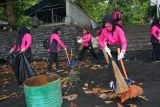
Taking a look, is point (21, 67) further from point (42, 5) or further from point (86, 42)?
point (42, 5)

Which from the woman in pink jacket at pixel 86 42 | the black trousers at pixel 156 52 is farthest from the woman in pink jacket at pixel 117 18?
the black trousers at pixel 156 52

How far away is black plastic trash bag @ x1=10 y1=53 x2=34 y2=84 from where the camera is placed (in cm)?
982

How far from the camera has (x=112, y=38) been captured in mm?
8000

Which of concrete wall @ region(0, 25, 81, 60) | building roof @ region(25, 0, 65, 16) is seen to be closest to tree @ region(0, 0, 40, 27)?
building roof @ region(25, 0, 65, 16)

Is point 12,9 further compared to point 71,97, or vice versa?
point 12,9

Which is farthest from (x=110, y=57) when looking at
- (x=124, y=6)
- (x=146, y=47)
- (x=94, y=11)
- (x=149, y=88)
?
(x=94, y=11)

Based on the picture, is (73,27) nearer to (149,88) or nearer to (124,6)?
(149,88)

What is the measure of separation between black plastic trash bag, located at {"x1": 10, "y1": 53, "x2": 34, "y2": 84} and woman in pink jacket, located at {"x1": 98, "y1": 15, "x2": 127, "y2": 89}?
9.07 ft

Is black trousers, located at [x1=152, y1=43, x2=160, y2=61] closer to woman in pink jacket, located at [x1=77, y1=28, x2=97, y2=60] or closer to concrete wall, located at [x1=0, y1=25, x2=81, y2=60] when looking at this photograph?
woman in pink jacket, located at [x1=77, y1=28, x2=97, y2=60]

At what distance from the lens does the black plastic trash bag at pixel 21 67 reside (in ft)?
32.2

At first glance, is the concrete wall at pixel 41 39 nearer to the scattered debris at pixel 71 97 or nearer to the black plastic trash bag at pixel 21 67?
the black plastic trash bag at pixel 21 67

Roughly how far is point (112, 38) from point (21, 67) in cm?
319

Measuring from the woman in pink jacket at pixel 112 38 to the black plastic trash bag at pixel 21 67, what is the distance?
2764 millimetres

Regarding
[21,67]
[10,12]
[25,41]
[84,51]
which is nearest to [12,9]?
[10,12]
